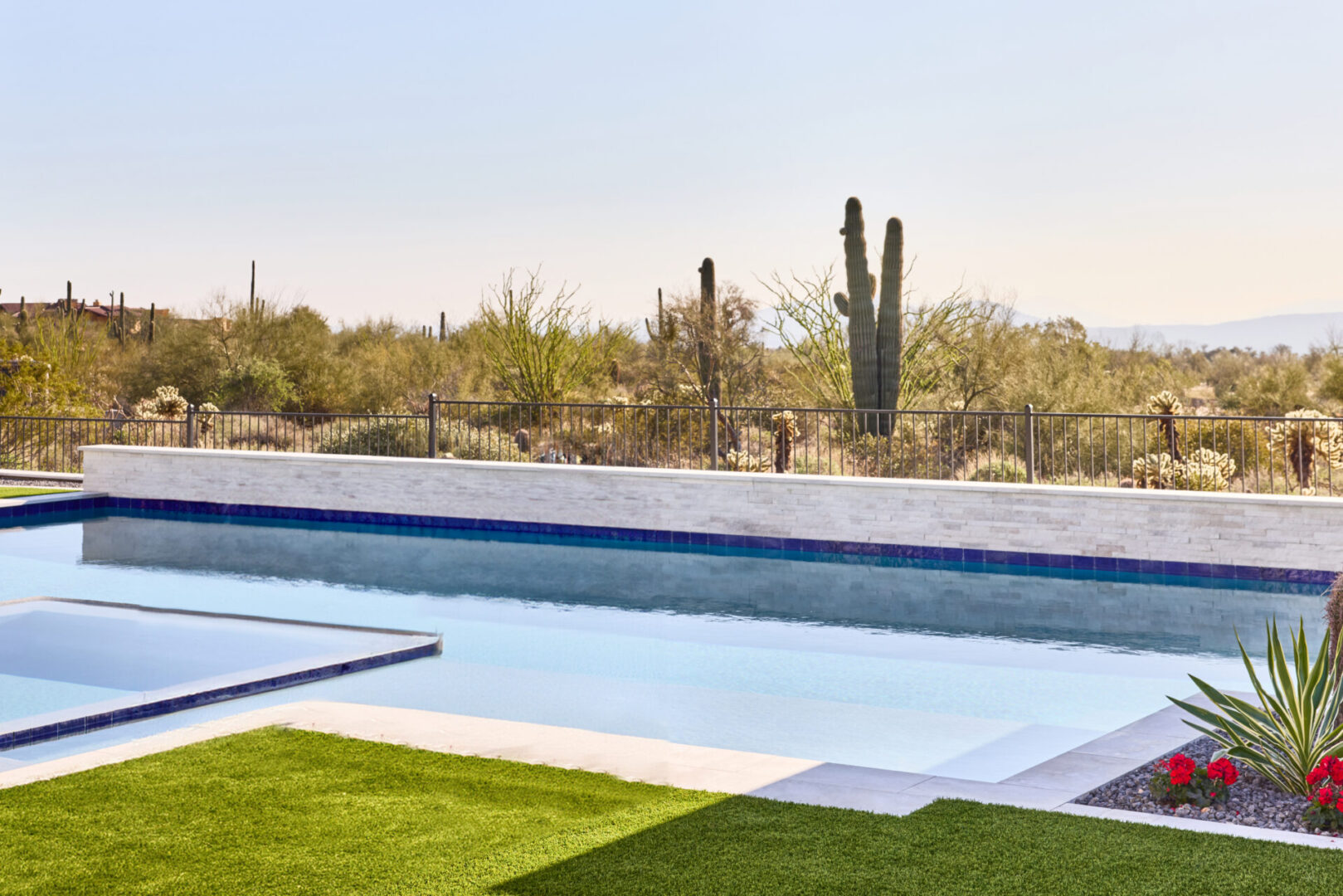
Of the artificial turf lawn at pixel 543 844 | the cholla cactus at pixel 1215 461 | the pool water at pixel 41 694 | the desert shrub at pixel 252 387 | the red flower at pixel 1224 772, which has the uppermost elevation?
the desert shrub at pixel 252 387

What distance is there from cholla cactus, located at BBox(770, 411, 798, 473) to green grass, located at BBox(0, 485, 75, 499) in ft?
28.5

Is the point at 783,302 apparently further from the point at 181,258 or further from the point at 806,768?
the point at 181,258

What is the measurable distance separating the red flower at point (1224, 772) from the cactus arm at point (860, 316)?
13.6m

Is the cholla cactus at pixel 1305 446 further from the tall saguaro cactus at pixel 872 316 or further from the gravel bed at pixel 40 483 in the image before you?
the gravel bed at pixel 40 483

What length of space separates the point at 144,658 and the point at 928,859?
5119mm

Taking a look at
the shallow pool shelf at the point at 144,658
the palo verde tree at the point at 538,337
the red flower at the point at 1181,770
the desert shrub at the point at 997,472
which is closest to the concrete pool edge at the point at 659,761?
the red flower at the point at 1181,770

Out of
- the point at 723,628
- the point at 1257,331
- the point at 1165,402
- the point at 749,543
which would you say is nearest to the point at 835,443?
the point at 1165,402

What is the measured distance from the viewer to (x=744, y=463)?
1480 cm

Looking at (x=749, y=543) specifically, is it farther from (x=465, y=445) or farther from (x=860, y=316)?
(x=860, y=316)

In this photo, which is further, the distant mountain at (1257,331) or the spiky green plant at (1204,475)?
the distant mountain at (1257,331)

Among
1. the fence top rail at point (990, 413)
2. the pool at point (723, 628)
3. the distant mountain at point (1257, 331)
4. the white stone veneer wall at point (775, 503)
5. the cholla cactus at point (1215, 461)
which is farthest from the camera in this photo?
the distant mountain at point (1257, 331)

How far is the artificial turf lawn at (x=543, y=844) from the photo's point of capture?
11.9ft

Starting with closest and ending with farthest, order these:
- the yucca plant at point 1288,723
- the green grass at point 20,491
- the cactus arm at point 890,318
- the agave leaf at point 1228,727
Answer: the yucca plant at point 1288,723, the agave leaf at point 1228,727, the green grass at point 20,491, the cactus arm at point 890,318

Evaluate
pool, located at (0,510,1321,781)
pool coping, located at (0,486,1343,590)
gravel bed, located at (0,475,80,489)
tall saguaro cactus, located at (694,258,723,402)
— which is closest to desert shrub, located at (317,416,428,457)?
pool coping, located at (0,486,1343,590)
